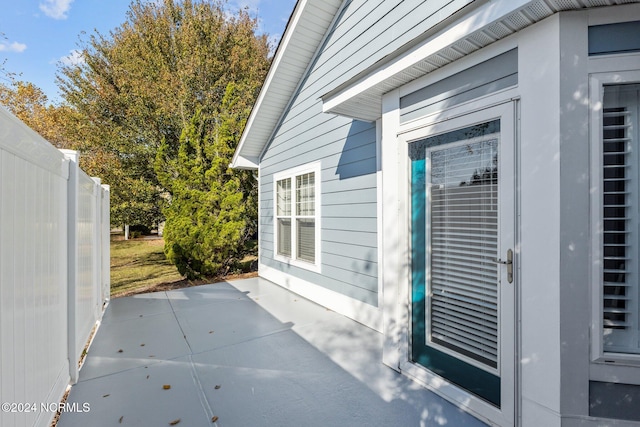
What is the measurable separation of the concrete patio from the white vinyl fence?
1.42ft

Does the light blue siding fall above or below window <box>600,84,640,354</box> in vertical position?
above

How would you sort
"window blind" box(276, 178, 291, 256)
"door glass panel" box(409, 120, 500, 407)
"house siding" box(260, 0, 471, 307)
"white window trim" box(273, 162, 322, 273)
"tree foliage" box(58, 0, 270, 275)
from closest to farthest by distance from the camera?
"door glass panel" box(409, 120, 500, 407)
"house siding" box(260, 0, 471, 307)
"white window trim" box(273, 162, 322, 273)
"window blind" box(276, 178, 291, 256)
"tree foliage" box(58, 0, 270, 275)

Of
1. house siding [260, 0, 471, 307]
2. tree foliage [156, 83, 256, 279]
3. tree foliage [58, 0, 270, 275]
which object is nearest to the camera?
house siding [260, 0, 471, 307]

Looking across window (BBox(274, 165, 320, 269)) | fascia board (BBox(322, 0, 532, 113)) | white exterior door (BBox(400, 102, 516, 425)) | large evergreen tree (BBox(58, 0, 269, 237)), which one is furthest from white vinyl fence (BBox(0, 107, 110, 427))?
large evergreen tree (BBox(58, 0, 269, 237))

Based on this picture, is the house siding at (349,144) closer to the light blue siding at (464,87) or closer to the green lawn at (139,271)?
the light blue siding at (464,87)

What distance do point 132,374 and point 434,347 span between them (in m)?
2.88

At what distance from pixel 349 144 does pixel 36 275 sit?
3856 mm

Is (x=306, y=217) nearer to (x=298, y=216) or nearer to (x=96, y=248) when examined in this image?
(x=298, y=216)

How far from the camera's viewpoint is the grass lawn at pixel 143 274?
→ 24.7 ft

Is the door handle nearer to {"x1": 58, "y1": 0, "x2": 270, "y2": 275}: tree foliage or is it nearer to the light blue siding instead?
the light blue siding

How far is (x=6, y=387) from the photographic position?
1.45 m

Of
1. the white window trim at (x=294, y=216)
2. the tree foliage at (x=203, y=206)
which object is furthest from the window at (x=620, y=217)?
the tree foliage at (x=203, y=206)

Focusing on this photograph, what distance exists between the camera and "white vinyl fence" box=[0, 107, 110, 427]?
1460 mm

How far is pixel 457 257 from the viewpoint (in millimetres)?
2592
